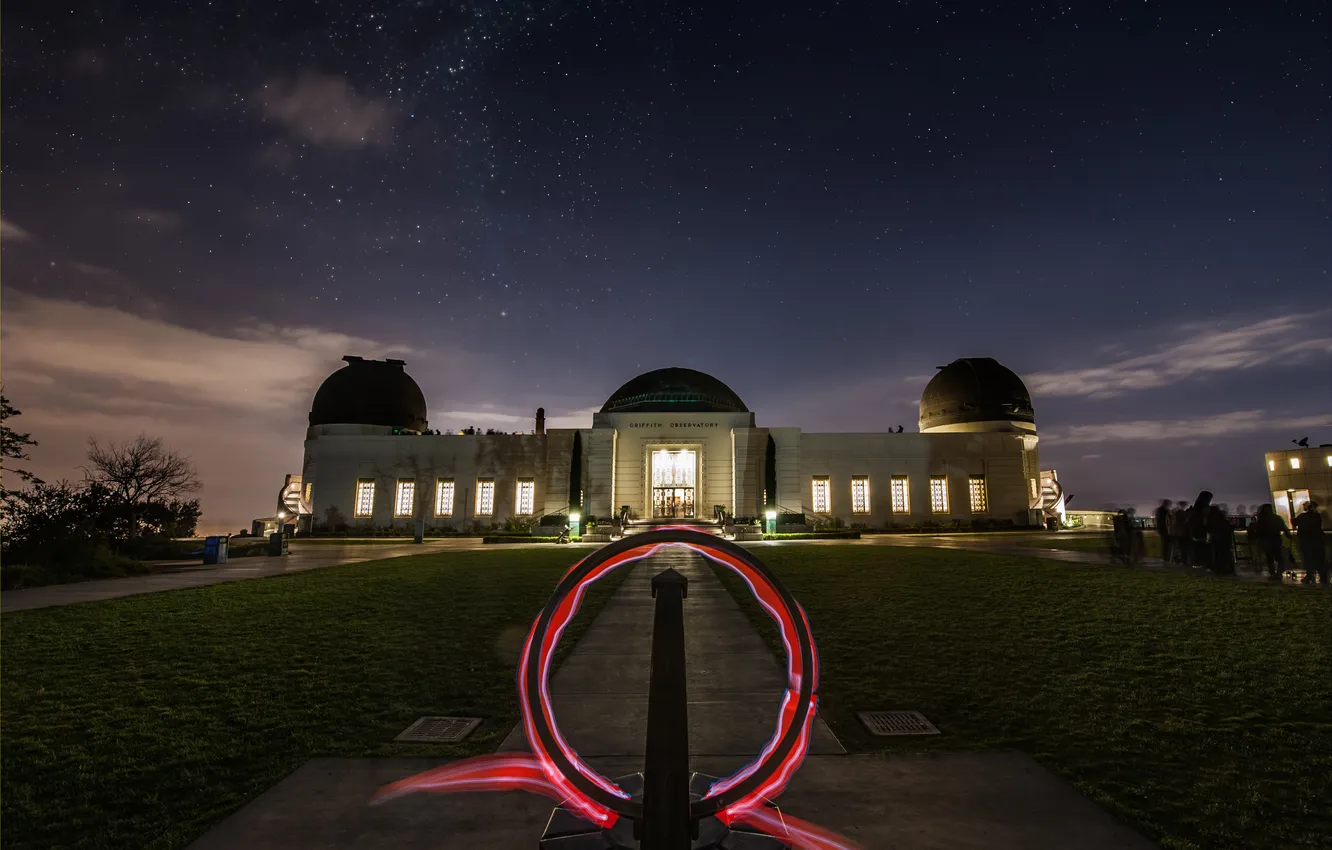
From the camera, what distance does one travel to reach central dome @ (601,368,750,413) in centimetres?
4359

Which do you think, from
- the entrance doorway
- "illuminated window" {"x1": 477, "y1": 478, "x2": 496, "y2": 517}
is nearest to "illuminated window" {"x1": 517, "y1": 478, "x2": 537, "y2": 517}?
"illuminated window" {"x1": 477, "y1": 478, "x2": 496, "y2": 517}

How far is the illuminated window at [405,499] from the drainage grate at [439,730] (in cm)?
3828

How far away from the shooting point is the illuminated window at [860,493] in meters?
40.0

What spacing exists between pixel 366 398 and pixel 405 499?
419 inches

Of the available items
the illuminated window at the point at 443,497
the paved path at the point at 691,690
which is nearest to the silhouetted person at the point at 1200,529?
the paved path at the point at 691,690

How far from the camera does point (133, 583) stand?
14867 millimetres

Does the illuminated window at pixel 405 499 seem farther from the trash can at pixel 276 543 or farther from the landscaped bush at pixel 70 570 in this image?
the landscaped bush at pixel 70 570

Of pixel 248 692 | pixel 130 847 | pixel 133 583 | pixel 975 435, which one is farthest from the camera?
pixel 975 435

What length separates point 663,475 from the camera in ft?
131

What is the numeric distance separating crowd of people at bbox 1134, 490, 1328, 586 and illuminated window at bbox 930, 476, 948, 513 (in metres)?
21.6

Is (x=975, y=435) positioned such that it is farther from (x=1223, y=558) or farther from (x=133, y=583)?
(x=133, y=583)

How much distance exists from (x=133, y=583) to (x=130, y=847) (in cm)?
1616

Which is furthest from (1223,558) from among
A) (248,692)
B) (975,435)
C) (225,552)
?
(225,552)

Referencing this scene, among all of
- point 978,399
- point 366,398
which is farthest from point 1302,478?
point 366,398
